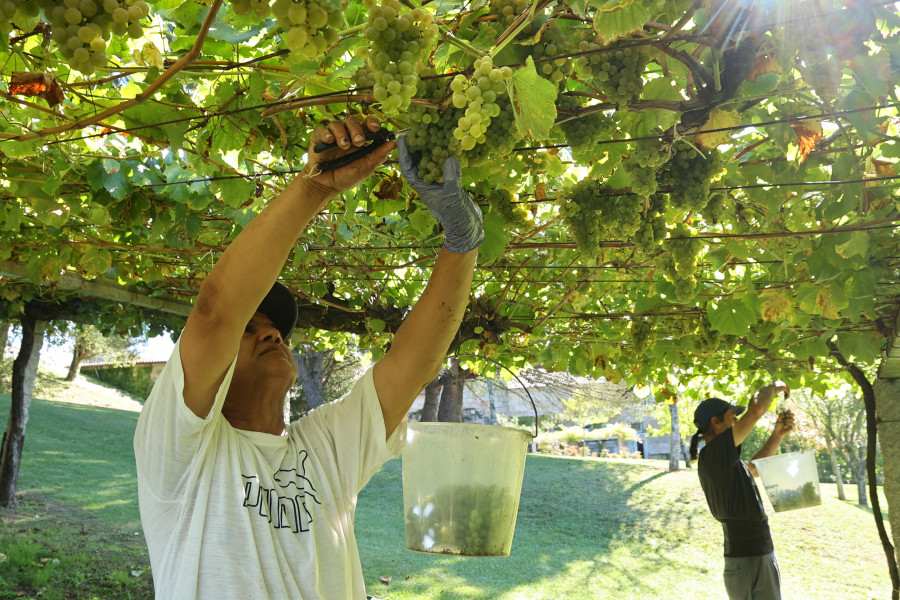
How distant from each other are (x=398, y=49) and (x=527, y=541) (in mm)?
8939

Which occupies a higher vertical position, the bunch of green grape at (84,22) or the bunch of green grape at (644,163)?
the bunch of green grape at (644,163)

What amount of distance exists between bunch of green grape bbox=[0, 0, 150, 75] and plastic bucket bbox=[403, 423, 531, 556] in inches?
83.9

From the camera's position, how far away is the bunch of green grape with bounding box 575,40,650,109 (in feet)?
4.34

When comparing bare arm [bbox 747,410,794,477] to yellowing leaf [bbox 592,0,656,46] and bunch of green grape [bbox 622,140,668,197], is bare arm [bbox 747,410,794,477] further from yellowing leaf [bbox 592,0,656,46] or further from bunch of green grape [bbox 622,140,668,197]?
yellowing leaf [bbox 592,0,656,46]

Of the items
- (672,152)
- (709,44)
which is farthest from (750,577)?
(709,44)

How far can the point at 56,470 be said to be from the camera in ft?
32.4

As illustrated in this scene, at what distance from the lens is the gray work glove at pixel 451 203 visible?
1.48 m

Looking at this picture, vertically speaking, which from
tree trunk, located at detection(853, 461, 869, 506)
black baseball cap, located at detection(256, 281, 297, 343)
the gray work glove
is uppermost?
the gray work glove

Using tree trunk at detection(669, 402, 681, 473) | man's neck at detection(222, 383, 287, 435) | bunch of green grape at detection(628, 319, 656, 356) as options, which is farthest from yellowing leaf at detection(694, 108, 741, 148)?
tree trunk at detection(669, 402, 681, 473)

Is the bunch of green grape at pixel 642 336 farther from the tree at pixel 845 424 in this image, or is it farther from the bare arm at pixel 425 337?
the tree at pixel 845 424

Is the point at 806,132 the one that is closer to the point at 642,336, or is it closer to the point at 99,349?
the point at 642,336

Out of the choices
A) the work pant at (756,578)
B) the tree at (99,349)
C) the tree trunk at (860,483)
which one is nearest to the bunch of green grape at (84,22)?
the work pant at (756,578)

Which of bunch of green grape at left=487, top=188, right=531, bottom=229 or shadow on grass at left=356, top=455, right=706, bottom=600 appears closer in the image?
bunch of green grape at left=487, top=188, right=531, bottom=229

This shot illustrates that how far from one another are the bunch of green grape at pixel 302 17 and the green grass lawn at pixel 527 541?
568cm
